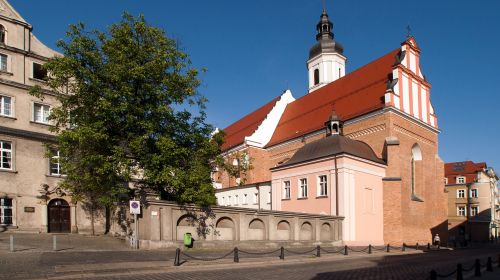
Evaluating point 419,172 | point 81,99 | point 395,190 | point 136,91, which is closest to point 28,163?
point 81,99

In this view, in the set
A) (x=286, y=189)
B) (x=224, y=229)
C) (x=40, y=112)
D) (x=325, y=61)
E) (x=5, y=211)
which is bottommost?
(x=224, y=229)

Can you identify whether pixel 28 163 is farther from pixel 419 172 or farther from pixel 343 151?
pixel 419 172

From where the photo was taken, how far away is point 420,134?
1439 inches

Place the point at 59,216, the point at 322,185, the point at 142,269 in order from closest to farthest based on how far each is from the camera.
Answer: the point at 142,269 < the point at 59,216 < the point at 322,185

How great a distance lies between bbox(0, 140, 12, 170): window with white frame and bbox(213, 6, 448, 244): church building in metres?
12.9

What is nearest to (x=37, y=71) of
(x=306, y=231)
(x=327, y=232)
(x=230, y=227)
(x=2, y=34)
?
(x=2, y=34)

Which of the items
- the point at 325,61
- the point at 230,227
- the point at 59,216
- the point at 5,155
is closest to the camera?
the point at 230,227

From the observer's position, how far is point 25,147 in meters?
26.8

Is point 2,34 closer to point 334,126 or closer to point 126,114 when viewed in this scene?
point 126,114

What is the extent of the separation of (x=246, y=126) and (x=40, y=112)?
91.0ft

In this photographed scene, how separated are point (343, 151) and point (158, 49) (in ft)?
48.9

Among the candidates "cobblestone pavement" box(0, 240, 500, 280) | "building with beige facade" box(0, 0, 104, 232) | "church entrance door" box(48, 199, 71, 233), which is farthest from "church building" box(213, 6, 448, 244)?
"building with beige facade" box(0, 0, 104, 232)

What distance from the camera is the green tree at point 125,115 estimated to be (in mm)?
20016

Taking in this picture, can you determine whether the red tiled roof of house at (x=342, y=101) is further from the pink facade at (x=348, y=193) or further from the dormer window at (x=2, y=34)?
the dormer window at (x=2, y=34)
